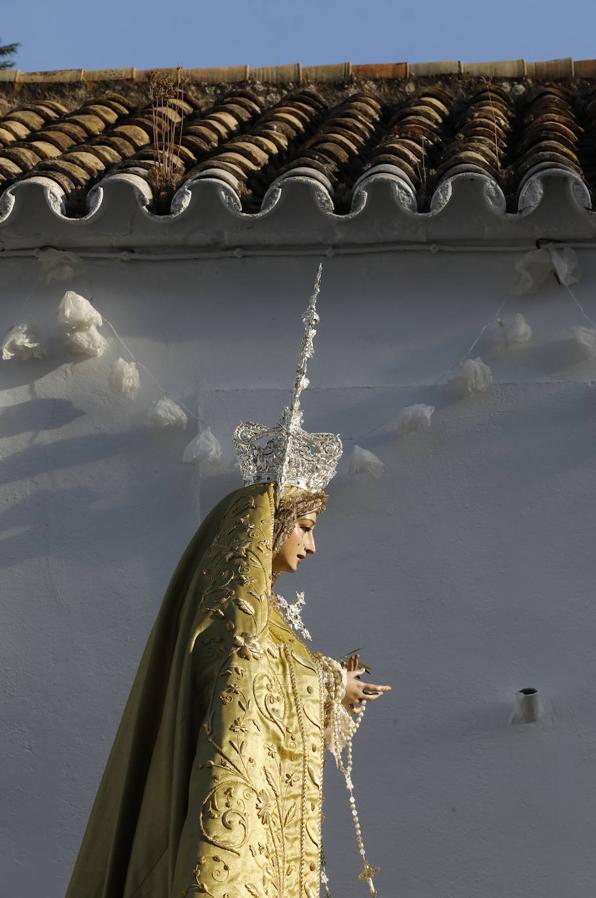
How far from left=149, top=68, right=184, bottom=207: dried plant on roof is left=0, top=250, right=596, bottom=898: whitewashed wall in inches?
11.4

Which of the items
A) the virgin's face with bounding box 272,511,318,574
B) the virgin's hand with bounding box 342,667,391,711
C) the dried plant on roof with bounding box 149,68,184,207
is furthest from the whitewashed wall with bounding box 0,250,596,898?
the virgin's face with bounding box 272,511,318,574

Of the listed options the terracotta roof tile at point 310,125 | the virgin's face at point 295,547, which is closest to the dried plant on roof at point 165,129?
the terracotta roof tile at point 310,125

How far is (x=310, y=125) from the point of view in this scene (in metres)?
6.87

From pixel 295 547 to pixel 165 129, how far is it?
8.14 feet

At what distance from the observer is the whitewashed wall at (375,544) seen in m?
5.21

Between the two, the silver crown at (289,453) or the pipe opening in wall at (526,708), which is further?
the pipe opening in wall at (526,708)

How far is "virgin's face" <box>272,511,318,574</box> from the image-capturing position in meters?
4.57

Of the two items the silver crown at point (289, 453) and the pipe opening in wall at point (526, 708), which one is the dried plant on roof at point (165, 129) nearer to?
the silver crown at point (289, 453)

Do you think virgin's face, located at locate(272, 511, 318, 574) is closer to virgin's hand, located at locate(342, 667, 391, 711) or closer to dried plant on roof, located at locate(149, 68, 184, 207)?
virgin's hand, located at locate(342, 667, 391, 711)

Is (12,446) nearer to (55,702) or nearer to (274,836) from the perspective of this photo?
(55,702)

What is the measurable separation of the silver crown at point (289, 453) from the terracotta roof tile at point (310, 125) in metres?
1.27

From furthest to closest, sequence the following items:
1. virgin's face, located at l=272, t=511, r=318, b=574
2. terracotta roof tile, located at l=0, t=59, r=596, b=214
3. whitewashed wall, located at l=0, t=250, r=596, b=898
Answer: terracotta roof tile, located at l=0, t=59, r=596, b=214 → whitewashed wall, located at l=0, t=250, r=596, b=898 → virgin's face, located at l=272, t=511, r=318, b=574

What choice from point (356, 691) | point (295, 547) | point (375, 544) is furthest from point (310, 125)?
point (356, 691)

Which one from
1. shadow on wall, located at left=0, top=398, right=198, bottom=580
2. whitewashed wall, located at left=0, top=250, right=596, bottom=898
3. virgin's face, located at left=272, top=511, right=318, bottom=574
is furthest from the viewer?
shadow on wall, located at left=0, top=398, right=198, bottom=580
